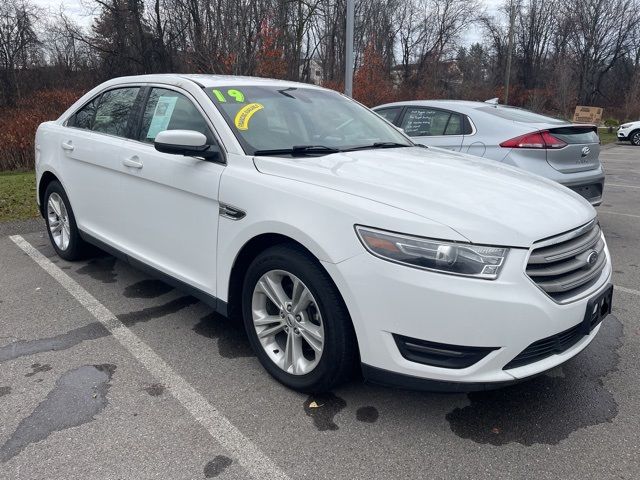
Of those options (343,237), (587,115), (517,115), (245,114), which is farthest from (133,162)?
(587,115)

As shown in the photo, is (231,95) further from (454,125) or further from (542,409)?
(454,125)

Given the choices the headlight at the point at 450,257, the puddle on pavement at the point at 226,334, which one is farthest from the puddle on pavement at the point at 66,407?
the headlight at the point at 450,257

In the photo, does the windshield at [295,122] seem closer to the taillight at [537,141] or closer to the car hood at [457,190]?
the car hood at [457,190]

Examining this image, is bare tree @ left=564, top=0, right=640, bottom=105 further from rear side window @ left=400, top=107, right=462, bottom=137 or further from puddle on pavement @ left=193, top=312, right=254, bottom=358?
puddle on pavement @ left=193, top=312, right=254, bottom=358

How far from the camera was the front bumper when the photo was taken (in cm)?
218

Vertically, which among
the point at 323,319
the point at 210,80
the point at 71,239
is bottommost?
the point at 71,239

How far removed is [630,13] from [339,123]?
51600mm

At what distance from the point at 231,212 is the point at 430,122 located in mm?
4284

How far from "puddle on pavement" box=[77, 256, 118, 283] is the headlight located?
3.12m

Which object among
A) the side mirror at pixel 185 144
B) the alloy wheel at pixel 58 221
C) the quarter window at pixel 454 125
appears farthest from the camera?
the quarter window at pixel 454 125

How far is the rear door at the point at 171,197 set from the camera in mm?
3115

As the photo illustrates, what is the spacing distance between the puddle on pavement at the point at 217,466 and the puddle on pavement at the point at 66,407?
28.2 inches

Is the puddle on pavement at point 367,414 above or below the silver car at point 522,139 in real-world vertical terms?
below

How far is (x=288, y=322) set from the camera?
9.16ft
